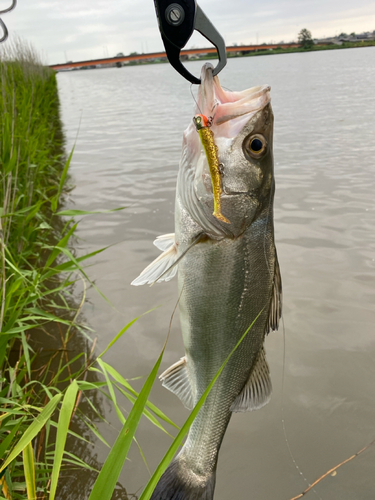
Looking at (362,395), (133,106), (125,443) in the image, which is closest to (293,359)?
(362,395)

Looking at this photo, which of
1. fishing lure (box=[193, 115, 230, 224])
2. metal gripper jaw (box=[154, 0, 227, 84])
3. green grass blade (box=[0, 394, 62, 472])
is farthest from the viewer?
green grass blade (box=[0, 394, 62, 472])

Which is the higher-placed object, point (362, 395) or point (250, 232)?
point (250, 232)

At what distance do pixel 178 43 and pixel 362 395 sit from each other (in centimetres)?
276

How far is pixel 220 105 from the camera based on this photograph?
1.59m

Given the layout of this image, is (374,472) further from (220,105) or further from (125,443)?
(220,105)

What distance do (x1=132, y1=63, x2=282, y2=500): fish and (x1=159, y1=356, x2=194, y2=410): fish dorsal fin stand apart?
0.20 metres

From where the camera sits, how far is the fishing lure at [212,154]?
4.59ft

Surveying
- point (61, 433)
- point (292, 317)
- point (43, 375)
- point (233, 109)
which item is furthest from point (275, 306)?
point (292, 317)

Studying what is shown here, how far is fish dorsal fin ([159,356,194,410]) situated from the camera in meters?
1.90

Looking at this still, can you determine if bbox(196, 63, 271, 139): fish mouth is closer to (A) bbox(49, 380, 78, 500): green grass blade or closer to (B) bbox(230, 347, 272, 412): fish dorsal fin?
(B) bbox(230, 347, 272, 412): fish dorsal fin

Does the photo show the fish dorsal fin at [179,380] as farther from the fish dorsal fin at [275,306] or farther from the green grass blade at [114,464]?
the green grass blade at [114,464]

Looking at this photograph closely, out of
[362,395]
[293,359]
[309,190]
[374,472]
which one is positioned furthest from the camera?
[309,190]

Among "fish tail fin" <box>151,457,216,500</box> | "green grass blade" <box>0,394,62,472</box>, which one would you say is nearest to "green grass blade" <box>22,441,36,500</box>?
"green grass blade" <box>0,394,62,472</box>

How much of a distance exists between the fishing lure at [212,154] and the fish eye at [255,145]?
0.17 metres
